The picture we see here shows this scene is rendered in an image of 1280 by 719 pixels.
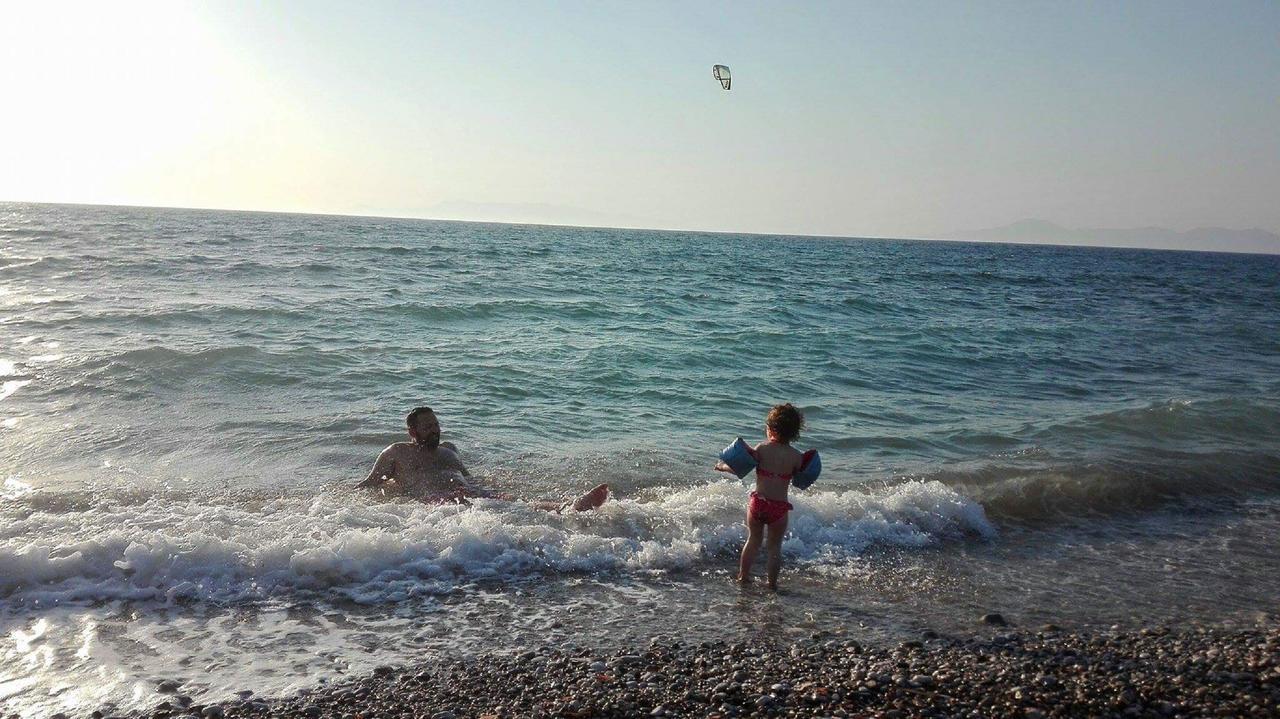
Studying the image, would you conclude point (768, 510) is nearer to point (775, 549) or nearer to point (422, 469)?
point (775, 549)

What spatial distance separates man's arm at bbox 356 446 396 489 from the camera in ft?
29.8

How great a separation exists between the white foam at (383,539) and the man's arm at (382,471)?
271mm

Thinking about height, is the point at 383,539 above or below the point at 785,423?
below

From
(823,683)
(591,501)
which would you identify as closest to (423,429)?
(591,501)

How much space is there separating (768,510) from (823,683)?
201 cm

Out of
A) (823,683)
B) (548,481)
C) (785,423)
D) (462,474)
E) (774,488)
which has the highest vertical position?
(785,423)

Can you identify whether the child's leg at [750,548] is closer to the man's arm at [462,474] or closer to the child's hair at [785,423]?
the child's hair at [785,423]

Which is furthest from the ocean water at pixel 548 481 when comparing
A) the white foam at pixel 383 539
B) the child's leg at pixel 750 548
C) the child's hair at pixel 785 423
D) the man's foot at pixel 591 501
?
the child's hair at pixel 785 423

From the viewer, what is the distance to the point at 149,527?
23.8ft

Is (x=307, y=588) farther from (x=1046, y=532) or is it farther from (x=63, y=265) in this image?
(x=63, y=265)

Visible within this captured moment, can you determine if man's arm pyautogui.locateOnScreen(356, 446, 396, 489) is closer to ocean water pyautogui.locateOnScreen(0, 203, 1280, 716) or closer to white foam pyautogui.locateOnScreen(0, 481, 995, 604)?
white foam pyautogui.locateOnScreen(0, 481, 995, 604)

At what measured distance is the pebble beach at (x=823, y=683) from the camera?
457 cm

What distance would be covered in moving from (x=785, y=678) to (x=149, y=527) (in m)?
5.64

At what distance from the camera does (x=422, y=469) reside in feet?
29.9
